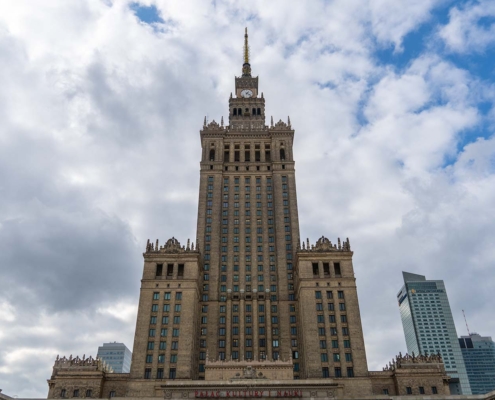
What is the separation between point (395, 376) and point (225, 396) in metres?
34.3

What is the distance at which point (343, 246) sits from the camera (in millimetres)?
104438

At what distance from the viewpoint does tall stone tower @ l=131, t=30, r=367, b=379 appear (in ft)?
298

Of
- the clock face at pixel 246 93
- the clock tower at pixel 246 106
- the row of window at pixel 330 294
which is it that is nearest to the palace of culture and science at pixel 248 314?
the row of window at pixel 330 294

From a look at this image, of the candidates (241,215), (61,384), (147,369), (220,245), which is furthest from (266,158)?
(61,384)

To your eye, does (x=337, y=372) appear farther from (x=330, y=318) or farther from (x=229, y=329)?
(x=229, y=329)

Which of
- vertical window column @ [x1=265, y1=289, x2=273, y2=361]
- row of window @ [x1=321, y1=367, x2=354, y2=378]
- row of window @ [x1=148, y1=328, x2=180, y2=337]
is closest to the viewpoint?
row of window @ [x1=321, y1=367, x2=354, y2=378]

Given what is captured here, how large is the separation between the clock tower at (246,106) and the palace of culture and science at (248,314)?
15797 millimetres

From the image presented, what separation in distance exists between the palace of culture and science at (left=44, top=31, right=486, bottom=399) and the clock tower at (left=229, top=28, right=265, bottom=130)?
1580 cm

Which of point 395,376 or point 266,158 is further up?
point 266,158

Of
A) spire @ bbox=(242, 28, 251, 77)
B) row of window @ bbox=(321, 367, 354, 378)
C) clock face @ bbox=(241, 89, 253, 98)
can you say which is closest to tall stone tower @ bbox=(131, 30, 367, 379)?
row of window @ bbox=(321, 367, 354, 378)

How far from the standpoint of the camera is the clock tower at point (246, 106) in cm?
14484

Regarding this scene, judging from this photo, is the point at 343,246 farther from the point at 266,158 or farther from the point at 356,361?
the point at 266,158

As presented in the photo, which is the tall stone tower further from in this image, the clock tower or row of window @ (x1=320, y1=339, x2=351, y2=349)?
the clock tower

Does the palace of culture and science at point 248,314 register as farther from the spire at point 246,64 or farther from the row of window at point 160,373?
the spire at point 246,64
